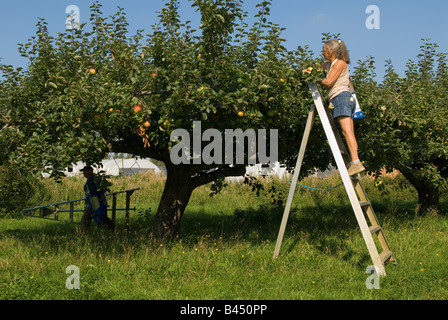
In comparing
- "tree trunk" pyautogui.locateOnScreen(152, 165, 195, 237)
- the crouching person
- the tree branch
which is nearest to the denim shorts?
the tree branch

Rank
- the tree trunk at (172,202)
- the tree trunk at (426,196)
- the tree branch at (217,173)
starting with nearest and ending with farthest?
the tree trunk at (172,202) → the tree branch at (217,173) → the tree trunk at (426,196)

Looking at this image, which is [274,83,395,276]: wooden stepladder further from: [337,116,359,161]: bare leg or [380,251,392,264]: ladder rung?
[337,116,359,161]: bare leg

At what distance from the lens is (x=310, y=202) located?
16.3 metres

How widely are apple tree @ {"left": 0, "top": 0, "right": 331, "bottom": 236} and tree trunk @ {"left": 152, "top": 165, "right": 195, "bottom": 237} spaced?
1.76 meters

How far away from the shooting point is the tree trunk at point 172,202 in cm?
855

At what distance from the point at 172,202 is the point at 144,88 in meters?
3.13

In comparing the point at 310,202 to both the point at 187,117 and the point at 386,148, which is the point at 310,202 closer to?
the point at 386,148

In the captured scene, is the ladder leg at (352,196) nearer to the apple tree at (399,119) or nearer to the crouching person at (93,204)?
the apple tree at (399,119)

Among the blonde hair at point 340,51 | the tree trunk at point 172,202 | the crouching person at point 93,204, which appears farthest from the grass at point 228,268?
the blonde hair at point 340,51

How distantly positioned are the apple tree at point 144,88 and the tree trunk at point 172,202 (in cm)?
176

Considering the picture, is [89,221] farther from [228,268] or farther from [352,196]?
[352,196]

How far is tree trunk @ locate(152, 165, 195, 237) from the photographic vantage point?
28.1 ft
